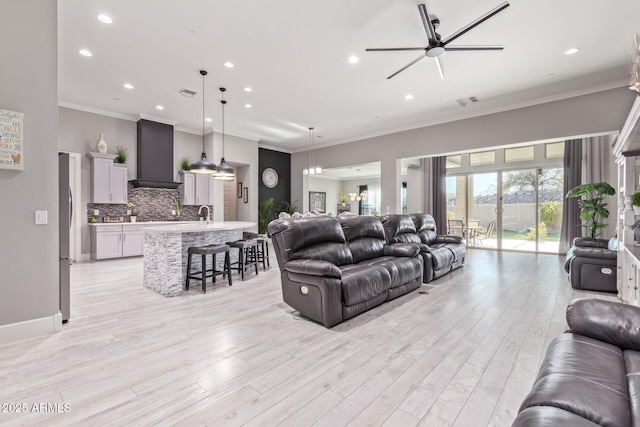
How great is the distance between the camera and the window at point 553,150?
7.49 metres

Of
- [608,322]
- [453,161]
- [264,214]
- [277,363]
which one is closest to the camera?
[608,322]

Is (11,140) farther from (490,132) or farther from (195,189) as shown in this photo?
(490,132)

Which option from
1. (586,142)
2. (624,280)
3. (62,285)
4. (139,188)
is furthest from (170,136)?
(586,142)

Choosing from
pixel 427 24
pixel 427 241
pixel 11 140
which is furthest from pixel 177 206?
pixel 427 24

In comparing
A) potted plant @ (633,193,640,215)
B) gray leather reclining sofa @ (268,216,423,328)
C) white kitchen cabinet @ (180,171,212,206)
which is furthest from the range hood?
potted plant @ (633,193,640,215)

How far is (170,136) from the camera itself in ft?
24.5

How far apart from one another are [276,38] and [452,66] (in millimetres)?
2727

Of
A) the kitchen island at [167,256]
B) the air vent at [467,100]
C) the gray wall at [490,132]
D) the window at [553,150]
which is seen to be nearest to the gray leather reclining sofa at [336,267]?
the kitchen island at [167,256]

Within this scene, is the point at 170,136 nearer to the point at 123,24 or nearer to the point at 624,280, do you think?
the point at 123,24

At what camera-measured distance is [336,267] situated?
2.99 m

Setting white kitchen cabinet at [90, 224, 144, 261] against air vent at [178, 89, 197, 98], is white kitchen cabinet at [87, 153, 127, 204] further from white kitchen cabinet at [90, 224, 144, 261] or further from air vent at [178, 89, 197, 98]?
air vent at [178, 89, 197, 98]

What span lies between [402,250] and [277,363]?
255cm

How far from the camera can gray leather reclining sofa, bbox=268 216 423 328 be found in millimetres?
2900

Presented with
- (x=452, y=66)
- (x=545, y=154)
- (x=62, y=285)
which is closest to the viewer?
(x=62, y=285)
